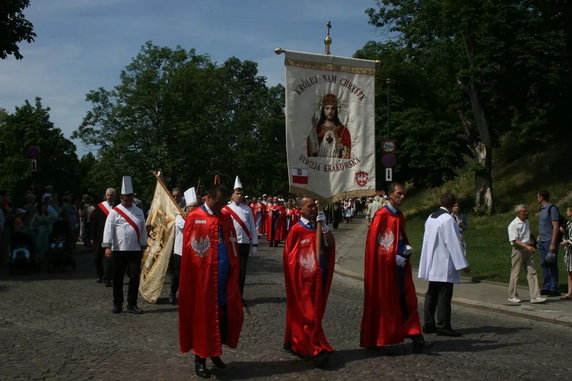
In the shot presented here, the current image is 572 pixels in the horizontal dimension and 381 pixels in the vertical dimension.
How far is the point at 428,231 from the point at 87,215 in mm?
15561

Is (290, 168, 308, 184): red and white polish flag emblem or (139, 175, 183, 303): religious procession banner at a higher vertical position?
(290, 168, 308, 184): red and white polish flag emblem

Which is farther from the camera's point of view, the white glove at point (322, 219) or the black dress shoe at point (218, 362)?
the white glove at point (322, 219)

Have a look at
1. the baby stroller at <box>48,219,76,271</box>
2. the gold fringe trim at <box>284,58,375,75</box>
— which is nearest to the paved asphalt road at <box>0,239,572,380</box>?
the gold fringe trim at <box>284,58,375,75</box>

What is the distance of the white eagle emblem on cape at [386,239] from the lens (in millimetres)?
7984

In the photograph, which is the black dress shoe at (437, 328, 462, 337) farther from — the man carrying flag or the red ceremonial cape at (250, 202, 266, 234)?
the red ceremonial cape at (250, 202, 266, 234)

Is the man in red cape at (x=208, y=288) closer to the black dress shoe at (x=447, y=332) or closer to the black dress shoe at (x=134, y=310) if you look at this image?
the black dress shoe at (x=447, y=332)

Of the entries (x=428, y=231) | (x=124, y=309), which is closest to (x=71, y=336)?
(x=124, y=309)

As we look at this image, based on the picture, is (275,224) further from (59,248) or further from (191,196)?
(191,196)

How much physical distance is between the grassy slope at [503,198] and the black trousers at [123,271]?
9.08 m

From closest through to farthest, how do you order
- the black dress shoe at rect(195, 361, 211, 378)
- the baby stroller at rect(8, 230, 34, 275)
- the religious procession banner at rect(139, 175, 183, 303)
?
the black dress shoe at rect(195, 361, 211, 378)
the religious procession banner at rect(139, 175, 183, 303)
the baby stroller at rect(8, 230, 34, 275)

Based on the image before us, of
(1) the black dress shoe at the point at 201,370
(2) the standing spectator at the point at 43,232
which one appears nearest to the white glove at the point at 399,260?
(1) the black dress shoe at the point at 201,370

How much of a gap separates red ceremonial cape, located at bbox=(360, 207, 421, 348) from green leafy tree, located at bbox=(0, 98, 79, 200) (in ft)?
157

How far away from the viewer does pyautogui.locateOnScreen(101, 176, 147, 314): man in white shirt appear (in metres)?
10.5

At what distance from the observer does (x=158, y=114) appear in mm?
39219
